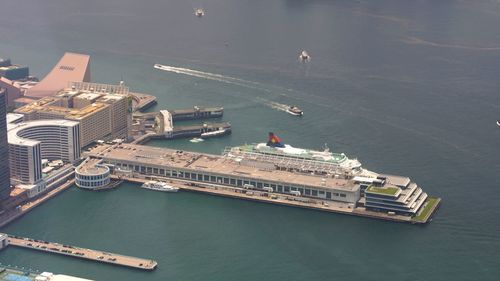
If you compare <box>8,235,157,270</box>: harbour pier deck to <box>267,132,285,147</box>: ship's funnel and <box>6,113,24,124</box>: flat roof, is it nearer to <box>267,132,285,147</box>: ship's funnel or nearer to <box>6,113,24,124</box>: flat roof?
<box>6,113,24,124</box>: flat roof

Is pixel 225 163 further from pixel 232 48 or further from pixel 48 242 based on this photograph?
pixel 232 48

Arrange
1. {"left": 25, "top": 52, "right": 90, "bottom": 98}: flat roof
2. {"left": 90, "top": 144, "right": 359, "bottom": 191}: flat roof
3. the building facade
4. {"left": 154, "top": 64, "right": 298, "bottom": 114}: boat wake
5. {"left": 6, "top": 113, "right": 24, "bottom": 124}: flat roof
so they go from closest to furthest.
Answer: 1. {"left": 90, "top": 144, "right": 359, "bottom": 191}: flat roof
2. the building facade
3. {"left": 6, "top": 113, "right": 24, "bottom": 124}: flat roof
4. {"left": 25, "top": 52, "right": 90, "bottom": 98}: flat roof
5. {"left": 154, "top": 64, "right": 298, "bottom": 114}: boat wake

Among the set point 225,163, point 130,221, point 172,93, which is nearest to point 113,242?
point 130,221

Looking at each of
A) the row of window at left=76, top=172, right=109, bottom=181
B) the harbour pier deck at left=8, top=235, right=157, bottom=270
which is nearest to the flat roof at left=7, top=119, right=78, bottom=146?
the row of window at left=76, top=172, right=109, bottom=181

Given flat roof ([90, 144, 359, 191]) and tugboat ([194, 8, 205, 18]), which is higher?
tugboat ([194, 8, 205, 18])

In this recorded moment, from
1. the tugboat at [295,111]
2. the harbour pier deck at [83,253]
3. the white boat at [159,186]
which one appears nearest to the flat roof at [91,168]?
the white boat at [159,186]

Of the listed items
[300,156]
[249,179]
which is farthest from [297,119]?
[249,179]
